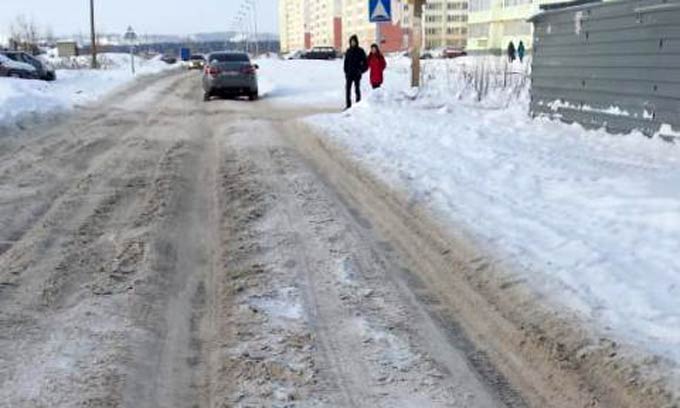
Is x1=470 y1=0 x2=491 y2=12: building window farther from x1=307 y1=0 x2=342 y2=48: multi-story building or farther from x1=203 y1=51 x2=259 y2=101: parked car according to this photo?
x1=203 y1=51 x2=259 y2=101: parked car

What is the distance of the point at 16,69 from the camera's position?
3450 centimetres

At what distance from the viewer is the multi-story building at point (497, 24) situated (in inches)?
3105

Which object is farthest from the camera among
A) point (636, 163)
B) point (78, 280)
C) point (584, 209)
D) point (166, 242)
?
point (636, 163)

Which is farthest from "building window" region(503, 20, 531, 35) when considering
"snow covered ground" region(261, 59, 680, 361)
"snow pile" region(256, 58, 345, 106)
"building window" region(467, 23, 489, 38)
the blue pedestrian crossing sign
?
"snow covered ground" region(261, 59, 680, 361)

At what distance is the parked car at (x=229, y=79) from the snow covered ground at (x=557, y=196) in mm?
9190

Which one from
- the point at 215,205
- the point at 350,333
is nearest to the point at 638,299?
the point at 350,333

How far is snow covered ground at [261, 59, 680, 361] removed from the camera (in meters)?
4.81

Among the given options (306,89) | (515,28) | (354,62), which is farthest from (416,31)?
(515,28)

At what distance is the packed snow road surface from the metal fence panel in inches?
204

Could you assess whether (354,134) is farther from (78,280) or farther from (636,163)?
(78,280)

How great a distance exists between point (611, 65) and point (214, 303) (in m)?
9.34

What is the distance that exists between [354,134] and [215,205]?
574cm

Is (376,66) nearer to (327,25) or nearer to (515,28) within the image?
(515,28)

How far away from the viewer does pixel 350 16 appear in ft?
478
